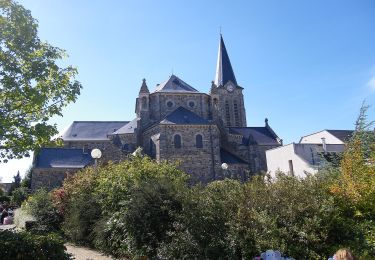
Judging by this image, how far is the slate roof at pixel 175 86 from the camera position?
4150 cm

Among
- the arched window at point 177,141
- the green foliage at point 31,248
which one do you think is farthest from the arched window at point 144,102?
the green foliage at point 31,248

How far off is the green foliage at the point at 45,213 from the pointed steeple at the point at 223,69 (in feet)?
138

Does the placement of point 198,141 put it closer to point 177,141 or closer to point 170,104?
point 177,141

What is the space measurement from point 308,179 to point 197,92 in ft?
112

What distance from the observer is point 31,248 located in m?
6.80

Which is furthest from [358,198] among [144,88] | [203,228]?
[144,88]

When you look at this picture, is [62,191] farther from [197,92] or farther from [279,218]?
[197,92]

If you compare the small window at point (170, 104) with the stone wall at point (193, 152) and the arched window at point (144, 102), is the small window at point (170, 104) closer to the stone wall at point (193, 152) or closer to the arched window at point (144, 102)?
the arched window at point (144, 102)

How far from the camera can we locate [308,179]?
798 cm

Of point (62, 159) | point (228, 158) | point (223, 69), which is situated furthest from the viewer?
point (223, 69)

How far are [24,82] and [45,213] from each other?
828cm

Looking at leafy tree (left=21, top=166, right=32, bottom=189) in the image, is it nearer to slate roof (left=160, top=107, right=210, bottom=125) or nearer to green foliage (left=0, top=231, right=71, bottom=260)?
slate roof (left=160, top=107, right=210, bottom=125)

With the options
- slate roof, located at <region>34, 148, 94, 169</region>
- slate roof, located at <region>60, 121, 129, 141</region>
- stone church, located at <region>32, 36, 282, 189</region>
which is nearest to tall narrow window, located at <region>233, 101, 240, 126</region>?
stone church, located at <region>32, 36, 282, 189</region>

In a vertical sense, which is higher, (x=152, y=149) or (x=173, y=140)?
(x=173, y=140)
